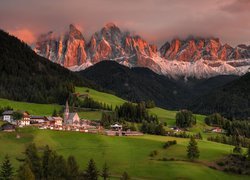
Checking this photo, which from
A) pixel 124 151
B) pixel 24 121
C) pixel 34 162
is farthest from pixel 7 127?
pixel 34 162

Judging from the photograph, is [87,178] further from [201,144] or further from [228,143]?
[228,143]

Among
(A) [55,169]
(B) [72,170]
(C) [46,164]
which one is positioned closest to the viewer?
(B) [72,170]

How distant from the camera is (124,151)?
14875 cm

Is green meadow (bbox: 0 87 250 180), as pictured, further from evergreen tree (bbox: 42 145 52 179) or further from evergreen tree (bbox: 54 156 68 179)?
evergreen tree (bbox: 54 156 68 179)

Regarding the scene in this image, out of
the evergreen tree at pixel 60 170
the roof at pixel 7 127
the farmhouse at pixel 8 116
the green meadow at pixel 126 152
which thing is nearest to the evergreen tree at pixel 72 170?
the evergreen tree at pixel 60 170

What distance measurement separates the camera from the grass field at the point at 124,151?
12550cm

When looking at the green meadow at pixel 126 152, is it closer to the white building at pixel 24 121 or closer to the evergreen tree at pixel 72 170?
the evergreen tree at pixel 72 170

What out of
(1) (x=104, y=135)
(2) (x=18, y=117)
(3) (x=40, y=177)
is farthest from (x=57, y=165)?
(2) (x=18, y=117)

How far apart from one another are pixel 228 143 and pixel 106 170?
8823 cm

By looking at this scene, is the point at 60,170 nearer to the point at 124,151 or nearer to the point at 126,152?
the point at 126,152

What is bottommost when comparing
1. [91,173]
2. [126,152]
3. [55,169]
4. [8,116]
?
[91,173]

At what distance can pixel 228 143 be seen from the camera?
19362 centimetres

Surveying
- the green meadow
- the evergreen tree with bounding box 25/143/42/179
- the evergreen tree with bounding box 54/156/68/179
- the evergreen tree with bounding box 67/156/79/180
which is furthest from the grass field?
the evergreen tree with bounding box 54/156/68/179

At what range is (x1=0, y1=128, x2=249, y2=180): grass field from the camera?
126m
